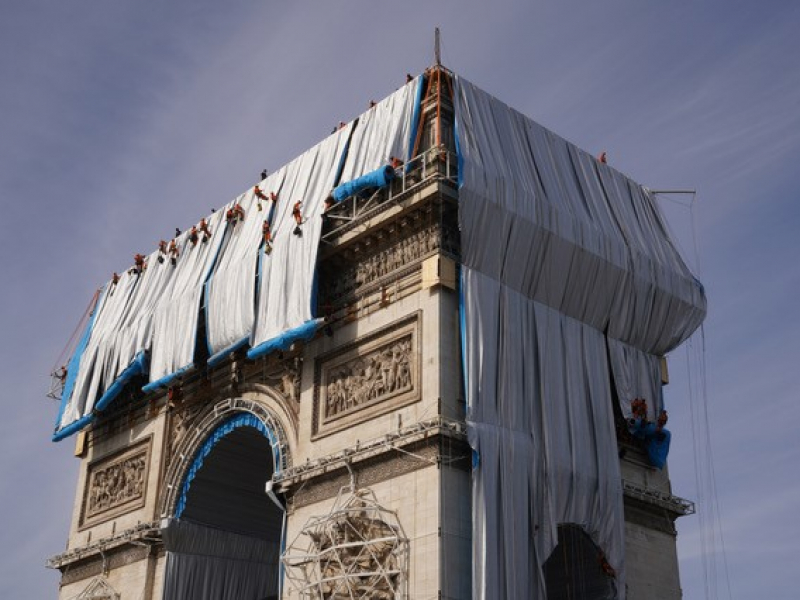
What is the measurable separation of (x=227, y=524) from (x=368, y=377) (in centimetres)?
838

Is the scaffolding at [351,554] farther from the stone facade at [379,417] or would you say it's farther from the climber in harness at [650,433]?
the climber in harness at [650,433]

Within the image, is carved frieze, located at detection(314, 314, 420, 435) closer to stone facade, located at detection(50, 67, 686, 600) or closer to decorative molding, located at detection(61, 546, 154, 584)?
stone facade, located at detection(50, 67, 686, 600)

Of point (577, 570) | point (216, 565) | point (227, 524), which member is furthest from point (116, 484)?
point (577, 570)

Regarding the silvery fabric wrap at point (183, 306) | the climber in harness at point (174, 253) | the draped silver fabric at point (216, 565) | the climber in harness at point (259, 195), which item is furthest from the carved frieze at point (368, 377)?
the climber in harness at point (174, 253)

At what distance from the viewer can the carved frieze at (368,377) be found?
77.4 feet

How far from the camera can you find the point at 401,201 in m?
24.7

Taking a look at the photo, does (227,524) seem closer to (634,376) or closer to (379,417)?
(379,417)

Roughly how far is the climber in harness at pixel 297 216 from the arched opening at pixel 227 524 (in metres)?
4.71

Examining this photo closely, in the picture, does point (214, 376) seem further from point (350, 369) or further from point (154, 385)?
point (350, 369)

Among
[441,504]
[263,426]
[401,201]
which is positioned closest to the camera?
[441,504]

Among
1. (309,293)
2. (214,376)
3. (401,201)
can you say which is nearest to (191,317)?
(214,376)

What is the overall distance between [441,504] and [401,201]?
688 cm

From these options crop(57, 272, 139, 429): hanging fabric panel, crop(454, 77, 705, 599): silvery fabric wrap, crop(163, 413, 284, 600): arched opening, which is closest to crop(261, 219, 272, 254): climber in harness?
crop(163, 413, 284, 600): arched opening

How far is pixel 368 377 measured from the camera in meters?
24.5
